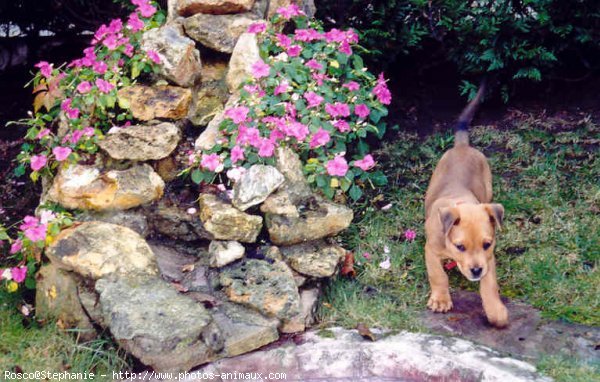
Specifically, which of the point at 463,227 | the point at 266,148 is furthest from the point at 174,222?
the point at 463,227

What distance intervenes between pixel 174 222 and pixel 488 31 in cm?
322

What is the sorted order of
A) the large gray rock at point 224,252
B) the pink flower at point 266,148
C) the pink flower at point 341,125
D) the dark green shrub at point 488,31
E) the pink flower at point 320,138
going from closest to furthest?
1. the large gray rock at point 224,252
2. the pink flower at point 266,148
3. the pink flower at point 320,138
4. the pink flower at point 341,125
5. the dark green shrub at point 488,31

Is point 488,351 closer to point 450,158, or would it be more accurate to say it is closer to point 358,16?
point 450,158

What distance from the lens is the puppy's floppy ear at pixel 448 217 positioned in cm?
424

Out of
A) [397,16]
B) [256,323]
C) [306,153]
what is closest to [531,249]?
[306,153]

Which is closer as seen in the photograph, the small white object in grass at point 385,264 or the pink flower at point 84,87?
the pink flower at point 84,87

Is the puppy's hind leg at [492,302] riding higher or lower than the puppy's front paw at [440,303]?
higher

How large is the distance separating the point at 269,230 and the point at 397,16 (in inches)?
111

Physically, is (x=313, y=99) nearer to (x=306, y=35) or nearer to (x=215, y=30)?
(x=306, y=35)

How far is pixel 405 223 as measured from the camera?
5.49m

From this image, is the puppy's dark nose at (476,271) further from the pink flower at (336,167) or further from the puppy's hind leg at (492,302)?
the pink flower at (336,167)

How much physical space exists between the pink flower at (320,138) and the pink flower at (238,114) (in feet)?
1.56

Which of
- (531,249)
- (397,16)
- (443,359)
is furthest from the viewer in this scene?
(397,16)

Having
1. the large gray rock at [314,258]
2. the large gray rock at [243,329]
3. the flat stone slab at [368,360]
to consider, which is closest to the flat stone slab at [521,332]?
the flat stone slab at [368,360]
